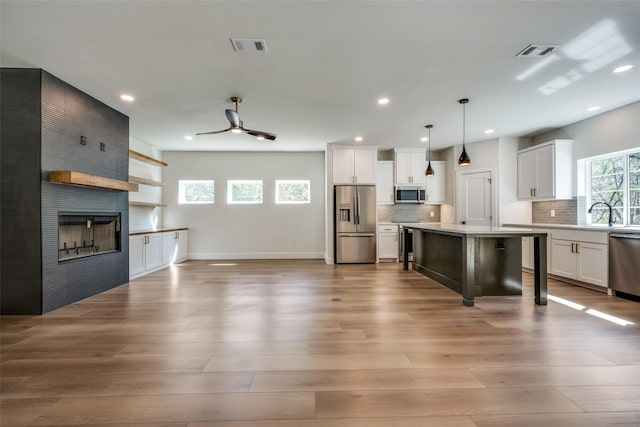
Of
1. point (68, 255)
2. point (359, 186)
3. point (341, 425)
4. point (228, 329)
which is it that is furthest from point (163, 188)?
point (341, 425)

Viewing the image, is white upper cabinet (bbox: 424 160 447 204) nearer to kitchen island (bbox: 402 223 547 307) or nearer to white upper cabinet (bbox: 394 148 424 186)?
white upper cabinet (bbox: 394 148 424 186)

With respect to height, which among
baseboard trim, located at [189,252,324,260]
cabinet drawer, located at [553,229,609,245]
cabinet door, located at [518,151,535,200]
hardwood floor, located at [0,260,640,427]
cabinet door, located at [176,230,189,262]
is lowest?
hardwood floor, located at [0,260,640,427]

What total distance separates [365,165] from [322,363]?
16.5 ft

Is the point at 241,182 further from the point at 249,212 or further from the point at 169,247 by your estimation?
the point at 169,247

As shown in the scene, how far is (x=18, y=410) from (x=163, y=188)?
604cm

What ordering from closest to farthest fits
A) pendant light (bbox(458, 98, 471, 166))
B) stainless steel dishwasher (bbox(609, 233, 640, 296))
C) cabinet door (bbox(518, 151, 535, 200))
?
stainless steel dishwasher (bbox(609, 233, 640, 296)), pendant light (bbox(458, 98, 471, 166)), cabinet door (bbox(518, 151, 535, 200))

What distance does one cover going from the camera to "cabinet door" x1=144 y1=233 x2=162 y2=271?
5.19 m

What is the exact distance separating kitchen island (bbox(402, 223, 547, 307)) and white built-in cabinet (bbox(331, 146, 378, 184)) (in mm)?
2417

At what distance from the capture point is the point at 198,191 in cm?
699

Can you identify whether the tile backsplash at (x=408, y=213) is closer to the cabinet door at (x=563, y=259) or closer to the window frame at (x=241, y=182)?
the cabinet door at (x=563, y=259)

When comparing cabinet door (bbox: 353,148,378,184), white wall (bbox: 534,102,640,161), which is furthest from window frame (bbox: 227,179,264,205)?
white wall (bbox: 534,102,640,161)

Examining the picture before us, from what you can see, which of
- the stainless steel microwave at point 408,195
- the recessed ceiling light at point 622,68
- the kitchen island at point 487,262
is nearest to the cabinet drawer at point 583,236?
the kitchen island at point 487,262

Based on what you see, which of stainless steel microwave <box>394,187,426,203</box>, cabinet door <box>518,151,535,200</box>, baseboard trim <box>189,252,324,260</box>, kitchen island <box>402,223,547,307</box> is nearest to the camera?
kitchen island <box>402,223,547,307</box>

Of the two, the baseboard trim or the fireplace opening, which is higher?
the fireplace opening
